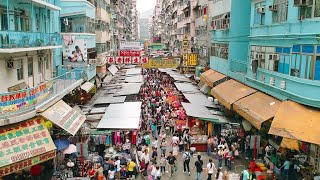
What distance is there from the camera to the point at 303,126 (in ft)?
48.3

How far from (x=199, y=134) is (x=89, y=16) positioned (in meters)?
13.5

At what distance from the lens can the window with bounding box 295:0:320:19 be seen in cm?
1523

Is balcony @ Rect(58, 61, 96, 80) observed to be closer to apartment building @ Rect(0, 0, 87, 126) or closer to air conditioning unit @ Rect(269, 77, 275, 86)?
apartment building @ Rect(0, 0, 87, 126)

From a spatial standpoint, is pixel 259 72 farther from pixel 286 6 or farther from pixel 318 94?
pixel 318 94

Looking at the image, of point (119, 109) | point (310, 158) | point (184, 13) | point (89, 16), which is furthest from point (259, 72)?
point (184, 13)

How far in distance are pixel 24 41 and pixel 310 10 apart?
40.7 ft

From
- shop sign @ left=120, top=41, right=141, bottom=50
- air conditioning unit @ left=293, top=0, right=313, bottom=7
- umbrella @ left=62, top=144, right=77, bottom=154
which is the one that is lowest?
umbrella @ left=62, top=144, right=77, bottom=154

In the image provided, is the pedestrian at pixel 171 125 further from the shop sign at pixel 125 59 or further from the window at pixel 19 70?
the shop sign at pixel 125 59

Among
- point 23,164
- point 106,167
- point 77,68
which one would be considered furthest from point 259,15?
point 23,164

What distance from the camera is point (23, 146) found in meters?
14.4

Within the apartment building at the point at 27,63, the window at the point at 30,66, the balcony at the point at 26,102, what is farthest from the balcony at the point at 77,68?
the balcony at the point at 26,102

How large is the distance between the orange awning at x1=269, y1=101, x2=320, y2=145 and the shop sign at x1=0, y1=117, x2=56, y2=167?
9.14m

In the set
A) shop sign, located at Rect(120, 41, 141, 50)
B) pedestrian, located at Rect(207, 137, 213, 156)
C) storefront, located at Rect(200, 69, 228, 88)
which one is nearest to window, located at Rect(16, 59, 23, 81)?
pedestrian, located at Rect(207, 137, 213, 156)

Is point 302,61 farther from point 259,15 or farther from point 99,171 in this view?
point 99,171
